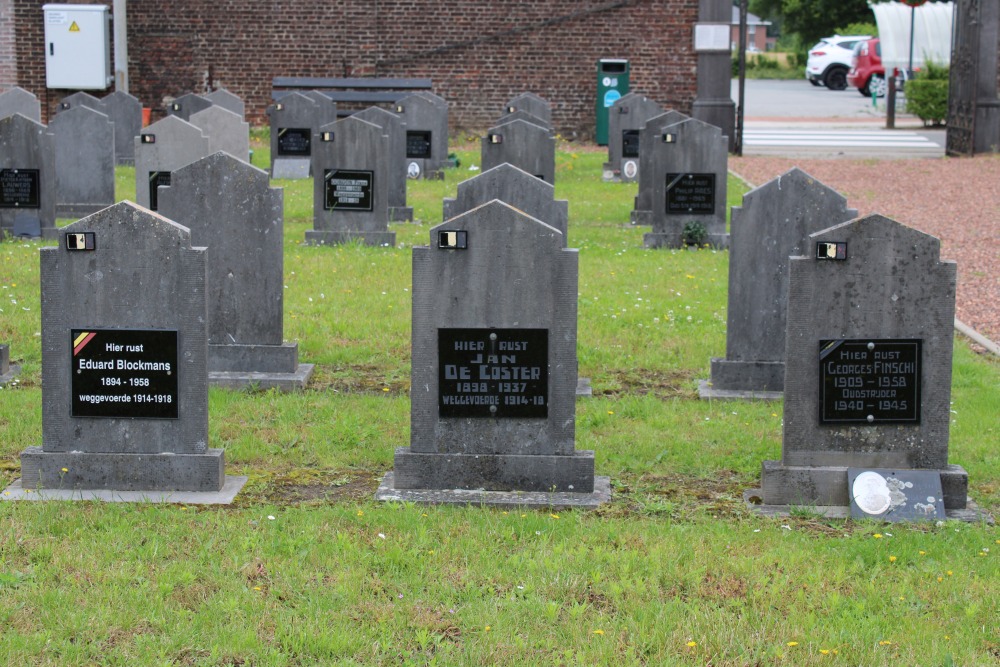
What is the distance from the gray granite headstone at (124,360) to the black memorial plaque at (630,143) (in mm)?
15421

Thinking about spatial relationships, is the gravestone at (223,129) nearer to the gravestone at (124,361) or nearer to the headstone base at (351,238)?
the headstone base at (351,238)

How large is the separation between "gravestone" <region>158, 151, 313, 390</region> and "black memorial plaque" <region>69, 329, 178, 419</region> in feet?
7.17

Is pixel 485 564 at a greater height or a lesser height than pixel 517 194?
lesser

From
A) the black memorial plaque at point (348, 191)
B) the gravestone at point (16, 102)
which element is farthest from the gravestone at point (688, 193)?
the gravestone at point (16, 102)

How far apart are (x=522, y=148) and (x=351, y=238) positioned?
8.66 feet

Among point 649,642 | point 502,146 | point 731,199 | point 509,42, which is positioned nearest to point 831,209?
point 649,642

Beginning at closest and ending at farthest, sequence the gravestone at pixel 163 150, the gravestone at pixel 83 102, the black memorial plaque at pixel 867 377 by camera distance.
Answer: the black memorial plaque at pixel 867 377 → the gravestone at pixel 163 150 → the gravestone at pixel 83 102

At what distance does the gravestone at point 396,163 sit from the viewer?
1638 centimetres

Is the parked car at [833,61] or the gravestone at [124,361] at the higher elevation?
the parked car at [833,61]

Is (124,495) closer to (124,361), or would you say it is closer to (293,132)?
(124,361)

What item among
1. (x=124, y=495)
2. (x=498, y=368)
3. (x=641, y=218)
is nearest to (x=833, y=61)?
(x=641, y=218)

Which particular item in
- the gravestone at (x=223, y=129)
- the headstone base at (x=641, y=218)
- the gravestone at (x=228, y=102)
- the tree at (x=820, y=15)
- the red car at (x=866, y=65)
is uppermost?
the tree at (x=820, y=15)

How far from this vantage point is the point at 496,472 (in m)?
6.41

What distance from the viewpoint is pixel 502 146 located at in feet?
52.4
